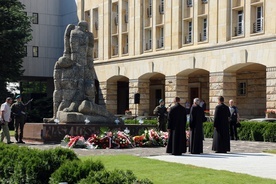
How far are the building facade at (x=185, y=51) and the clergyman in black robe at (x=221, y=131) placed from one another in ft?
56.7

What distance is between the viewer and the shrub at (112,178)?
8453mm

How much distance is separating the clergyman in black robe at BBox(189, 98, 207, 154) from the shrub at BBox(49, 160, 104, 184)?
381 inches

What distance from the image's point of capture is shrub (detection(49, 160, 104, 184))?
9352 mm

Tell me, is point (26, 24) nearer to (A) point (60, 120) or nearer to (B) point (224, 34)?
(B) point (224, 34)

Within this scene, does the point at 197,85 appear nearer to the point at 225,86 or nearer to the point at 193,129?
the point at 225,86

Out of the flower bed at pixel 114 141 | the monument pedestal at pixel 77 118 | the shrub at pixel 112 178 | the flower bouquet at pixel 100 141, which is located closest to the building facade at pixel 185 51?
the monument pedestal at pixel 77 118

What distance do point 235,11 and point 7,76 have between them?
19843mm

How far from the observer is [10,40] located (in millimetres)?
47406

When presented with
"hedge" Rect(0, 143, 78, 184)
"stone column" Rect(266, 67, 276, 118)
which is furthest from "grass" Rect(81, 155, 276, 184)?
"stone column" Rect(266, 67, 276, 118)

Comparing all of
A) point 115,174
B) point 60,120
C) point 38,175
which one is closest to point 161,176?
point 38,175

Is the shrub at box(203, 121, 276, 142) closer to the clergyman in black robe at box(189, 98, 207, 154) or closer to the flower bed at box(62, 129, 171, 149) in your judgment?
the flower bed at box(62, 129, 171, 149)

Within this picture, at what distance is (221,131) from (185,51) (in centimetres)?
2482

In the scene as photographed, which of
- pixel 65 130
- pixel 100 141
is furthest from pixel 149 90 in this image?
pixel 100 141

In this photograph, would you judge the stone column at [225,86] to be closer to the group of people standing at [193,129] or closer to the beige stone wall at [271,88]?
the beige stone wall at [271,88]
